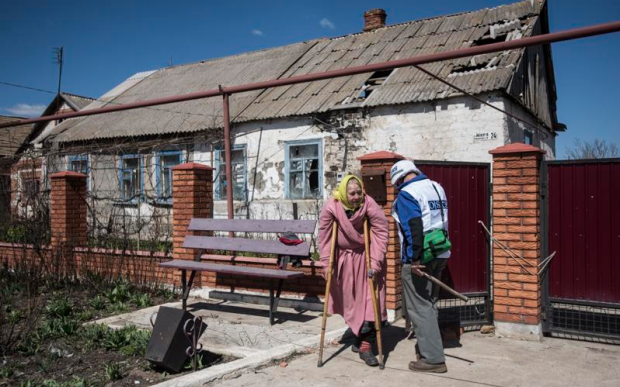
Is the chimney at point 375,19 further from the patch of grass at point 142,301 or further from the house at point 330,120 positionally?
the patch of grass at point 142,301

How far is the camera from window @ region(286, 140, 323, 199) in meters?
13.6

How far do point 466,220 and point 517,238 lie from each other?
65cm

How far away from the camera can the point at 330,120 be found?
13.3 metres

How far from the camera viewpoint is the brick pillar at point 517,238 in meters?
5.48

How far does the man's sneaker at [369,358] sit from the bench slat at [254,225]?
1.97m

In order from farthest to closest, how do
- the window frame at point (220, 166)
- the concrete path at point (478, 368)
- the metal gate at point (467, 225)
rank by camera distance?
the window frame at point (220, 166)
the metal gate at point (467, 225)
the concrete path at point (478, 368)

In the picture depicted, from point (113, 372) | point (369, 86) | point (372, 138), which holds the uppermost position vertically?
point (369, 86)

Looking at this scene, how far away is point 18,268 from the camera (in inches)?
356

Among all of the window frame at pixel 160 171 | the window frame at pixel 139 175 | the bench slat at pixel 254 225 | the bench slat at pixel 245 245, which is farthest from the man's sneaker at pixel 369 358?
the window frame at pixel 139 175

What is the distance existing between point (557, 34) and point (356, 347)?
160 inches

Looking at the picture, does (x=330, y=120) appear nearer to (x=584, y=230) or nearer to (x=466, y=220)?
(x=466, y=220)

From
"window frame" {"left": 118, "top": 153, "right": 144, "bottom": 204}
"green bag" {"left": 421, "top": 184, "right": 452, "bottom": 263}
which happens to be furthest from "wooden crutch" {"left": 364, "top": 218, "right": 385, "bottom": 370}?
"window frame" {"left": 118, "top": 153, "right": 144, "bottom": 204}

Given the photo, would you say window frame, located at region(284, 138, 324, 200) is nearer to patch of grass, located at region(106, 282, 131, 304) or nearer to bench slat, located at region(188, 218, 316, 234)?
bench slat, located at region(188, 218, 316, 234)

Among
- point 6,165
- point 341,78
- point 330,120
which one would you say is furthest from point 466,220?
point 6,165
